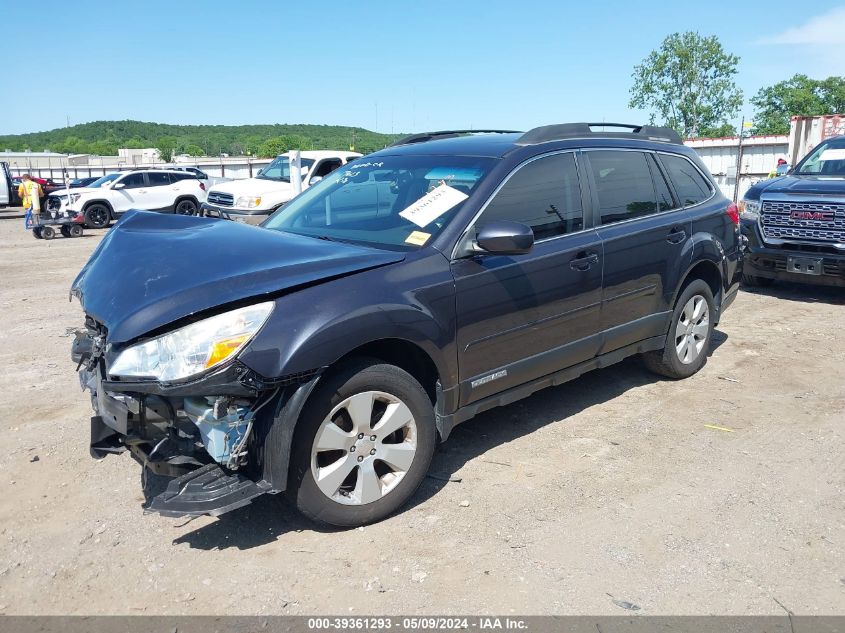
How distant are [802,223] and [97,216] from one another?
19.3 meters

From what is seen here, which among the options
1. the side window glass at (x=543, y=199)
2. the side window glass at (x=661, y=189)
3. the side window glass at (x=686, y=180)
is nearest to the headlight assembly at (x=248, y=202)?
the side window glass at (x=686, y=180)

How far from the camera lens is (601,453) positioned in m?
4.43

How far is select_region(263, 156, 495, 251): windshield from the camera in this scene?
13.1ft

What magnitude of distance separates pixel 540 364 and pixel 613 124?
2.14 meters

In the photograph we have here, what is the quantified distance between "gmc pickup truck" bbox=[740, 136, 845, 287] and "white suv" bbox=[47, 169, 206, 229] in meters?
16.4

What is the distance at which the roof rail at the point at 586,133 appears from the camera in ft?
14.8

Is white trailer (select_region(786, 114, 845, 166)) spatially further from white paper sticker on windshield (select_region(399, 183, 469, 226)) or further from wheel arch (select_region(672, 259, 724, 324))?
white paper sticker on windshield (select_region(399, 183, 469, 226))

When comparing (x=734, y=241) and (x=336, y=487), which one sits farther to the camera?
(x=734, y=241)

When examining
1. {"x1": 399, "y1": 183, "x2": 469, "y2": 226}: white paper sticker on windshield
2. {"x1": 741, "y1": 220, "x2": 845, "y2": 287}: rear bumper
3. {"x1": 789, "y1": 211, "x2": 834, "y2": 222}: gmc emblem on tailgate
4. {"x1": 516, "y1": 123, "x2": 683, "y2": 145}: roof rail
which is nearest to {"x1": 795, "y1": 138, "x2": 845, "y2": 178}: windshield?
{"x1": 789, "y1": 211, "x2": 834, "y2": 222}: gmc emblem on tailgate

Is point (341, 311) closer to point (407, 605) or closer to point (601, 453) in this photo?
point (407, 605)

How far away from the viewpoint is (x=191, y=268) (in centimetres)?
332

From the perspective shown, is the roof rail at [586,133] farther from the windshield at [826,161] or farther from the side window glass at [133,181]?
the side window glass at [133,181]
